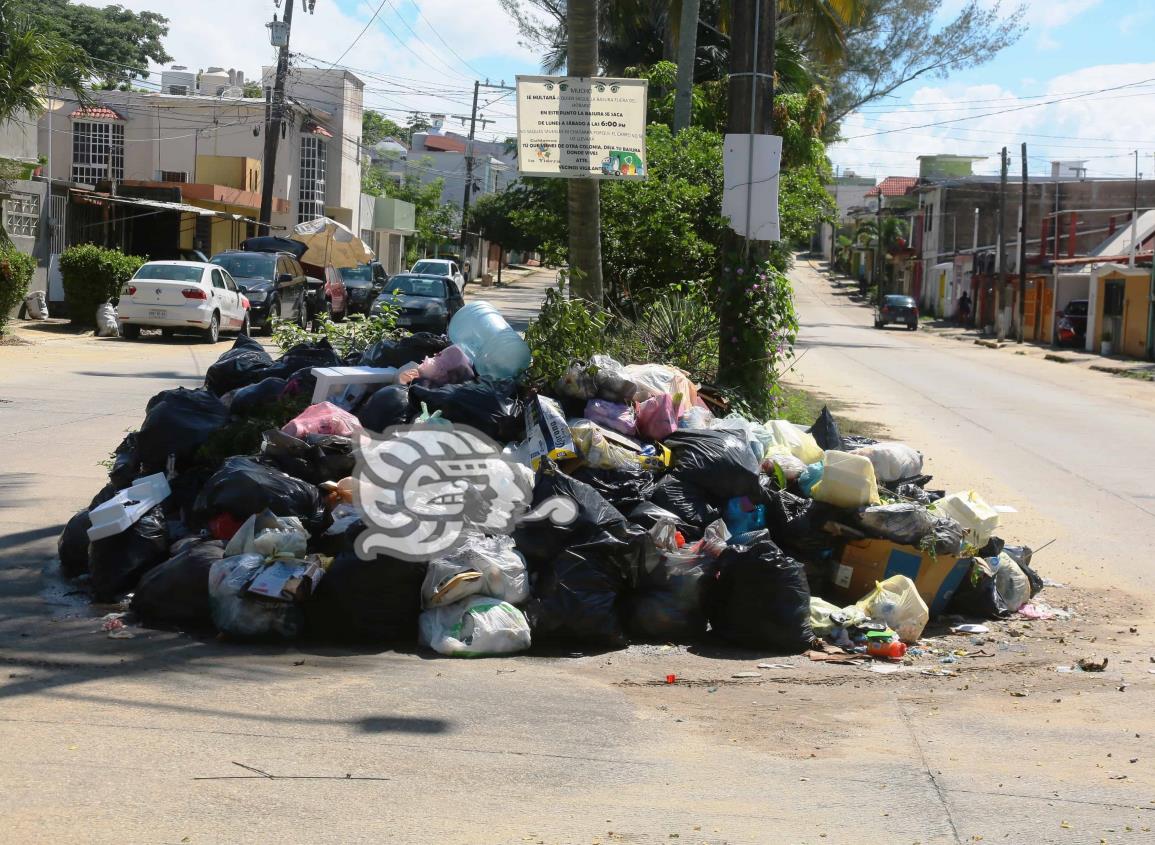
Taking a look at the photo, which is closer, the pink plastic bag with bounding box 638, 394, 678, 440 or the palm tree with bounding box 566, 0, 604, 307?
the pink plastic bag with bounding box 638, 394, 678, 440

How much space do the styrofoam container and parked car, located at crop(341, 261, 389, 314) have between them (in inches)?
962

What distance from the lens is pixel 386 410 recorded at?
730 centimetres

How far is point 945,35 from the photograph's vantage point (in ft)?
126

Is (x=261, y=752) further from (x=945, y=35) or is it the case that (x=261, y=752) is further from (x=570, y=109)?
(x=945, y=35)

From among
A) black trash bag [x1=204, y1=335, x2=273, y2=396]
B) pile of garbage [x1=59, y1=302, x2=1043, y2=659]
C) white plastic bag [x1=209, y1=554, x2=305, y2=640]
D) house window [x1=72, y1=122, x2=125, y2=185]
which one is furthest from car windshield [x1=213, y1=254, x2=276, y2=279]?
house window [x1=72, y1=122, x2=125, y2=185]

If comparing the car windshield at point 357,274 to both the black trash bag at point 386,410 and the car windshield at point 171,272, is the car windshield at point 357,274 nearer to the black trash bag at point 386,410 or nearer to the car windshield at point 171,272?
the car windshield at point 171,272

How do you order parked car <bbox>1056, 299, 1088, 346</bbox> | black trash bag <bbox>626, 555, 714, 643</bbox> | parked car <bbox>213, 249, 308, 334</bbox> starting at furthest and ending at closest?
parked car <bbox>1056, 299, 1088, 346</bbox> < parked car <bbox>213, 249, 308, 334</bbox> < black trash bag <bbox>626, 555, 714, 643</bbox>

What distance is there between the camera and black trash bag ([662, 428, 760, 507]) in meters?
6.94

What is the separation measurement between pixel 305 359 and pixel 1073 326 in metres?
36.3

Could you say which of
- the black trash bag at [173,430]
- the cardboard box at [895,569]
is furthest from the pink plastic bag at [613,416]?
the black trash bag at [173,430]

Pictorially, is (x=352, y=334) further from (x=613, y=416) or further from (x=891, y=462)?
(x=891, y=462)

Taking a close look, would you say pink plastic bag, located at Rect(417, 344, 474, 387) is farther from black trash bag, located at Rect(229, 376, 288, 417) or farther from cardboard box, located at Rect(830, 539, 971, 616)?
cardboard box, located at Rect(830, 539, 971, 616)

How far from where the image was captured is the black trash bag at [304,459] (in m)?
6.86

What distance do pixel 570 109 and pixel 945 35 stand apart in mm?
32647
